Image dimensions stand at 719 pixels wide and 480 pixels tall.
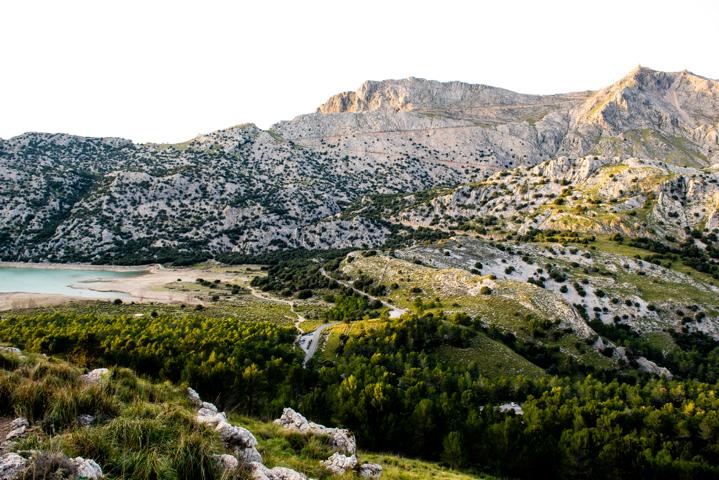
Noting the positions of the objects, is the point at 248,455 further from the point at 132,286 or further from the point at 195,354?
the point at 132,286

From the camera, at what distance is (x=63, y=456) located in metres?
9.34

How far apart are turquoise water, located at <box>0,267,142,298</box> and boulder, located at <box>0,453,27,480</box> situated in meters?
98.0

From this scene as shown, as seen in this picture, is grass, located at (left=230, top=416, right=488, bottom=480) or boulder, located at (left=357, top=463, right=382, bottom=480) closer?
grass, located at (left=230, top=416, right=488, bottom=480)

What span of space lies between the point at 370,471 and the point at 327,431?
15.3ft

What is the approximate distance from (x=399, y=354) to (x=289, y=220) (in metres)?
142

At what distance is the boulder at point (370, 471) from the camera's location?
16859 mm

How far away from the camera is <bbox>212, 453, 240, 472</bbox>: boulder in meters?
11.5

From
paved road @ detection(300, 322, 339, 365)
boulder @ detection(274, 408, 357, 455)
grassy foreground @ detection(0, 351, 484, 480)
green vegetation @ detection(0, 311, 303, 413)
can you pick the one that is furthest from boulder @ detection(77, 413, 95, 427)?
paved road @ detection(300, 322, 339, 365)

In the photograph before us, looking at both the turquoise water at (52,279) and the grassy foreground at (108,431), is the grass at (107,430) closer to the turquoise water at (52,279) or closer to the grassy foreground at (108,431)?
the grassy foreground at (108,431)

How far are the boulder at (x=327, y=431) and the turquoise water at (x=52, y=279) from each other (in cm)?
8792

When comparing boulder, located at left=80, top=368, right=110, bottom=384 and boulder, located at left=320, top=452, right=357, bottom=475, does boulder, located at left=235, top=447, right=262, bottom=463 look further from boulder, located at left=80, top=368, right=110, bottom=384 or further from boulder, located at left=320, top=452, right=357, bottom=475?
boulder, located at left=80, top=368, right=110, bottom=384

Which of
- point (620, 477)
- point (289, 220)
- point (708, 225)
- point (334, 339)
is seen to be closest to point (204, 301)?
point (334, 339)

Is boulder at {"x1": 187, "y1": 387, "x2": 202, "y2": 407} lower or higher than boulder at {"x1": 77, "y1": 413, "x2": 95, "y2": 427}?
lower

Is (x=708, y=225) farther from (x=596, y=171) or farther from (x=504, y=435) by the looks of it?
(x=504, y=435)
